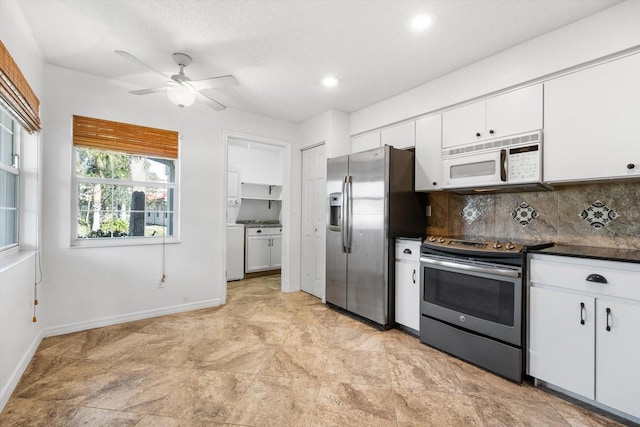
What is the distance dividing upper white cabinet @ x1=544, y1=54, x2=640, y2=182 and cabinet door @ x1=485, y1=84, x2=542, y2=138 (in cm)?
7

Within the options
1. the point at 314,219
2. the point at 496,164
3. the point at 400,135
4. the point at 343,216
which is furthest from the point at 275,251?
the point at 496,164

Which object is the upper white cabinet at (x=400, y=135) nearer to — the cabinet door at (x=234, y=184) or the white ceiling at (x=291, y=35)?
the white ceiling at (x=291, y=35)

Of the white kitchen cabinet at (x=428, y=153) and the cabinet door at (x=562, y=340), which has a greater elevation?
the white kitchen cabinet at (x=428, y=153)

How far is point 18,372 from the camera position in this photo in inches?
80.2

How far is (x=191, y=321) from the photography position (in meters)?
3.19

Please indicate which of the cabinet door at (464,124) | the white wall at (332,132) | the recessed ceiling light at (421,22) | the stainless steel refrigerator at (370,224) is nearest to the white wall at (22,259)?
the recessed ceiling light at (421,22)

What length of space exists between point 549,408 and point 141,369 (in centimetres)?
276

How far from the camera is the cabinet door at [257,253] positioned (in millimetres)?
5262

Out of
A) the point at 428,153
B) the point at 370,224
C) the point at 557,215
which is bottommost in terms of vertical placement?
the point at 370,224

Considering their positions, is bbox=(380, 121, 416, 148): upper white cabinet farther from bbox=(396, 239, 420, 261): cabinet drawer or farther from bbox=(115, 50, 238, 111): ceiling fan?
bbox=(115, 50, 238, 111): ceiling fan

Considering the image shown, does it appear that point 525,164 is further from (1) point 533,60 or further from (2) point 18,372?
(2) point 18,372

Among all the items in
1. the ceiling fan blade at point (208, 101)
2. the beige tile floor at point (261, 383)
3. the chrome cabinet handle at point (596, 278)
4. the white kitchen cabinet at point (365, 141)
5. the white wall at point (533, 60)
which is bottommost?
the beige tile floor at point (261, 383)

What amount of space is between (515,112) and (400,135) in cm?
116

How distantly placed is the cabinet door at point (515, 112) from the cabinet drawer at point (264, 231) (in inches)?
152
